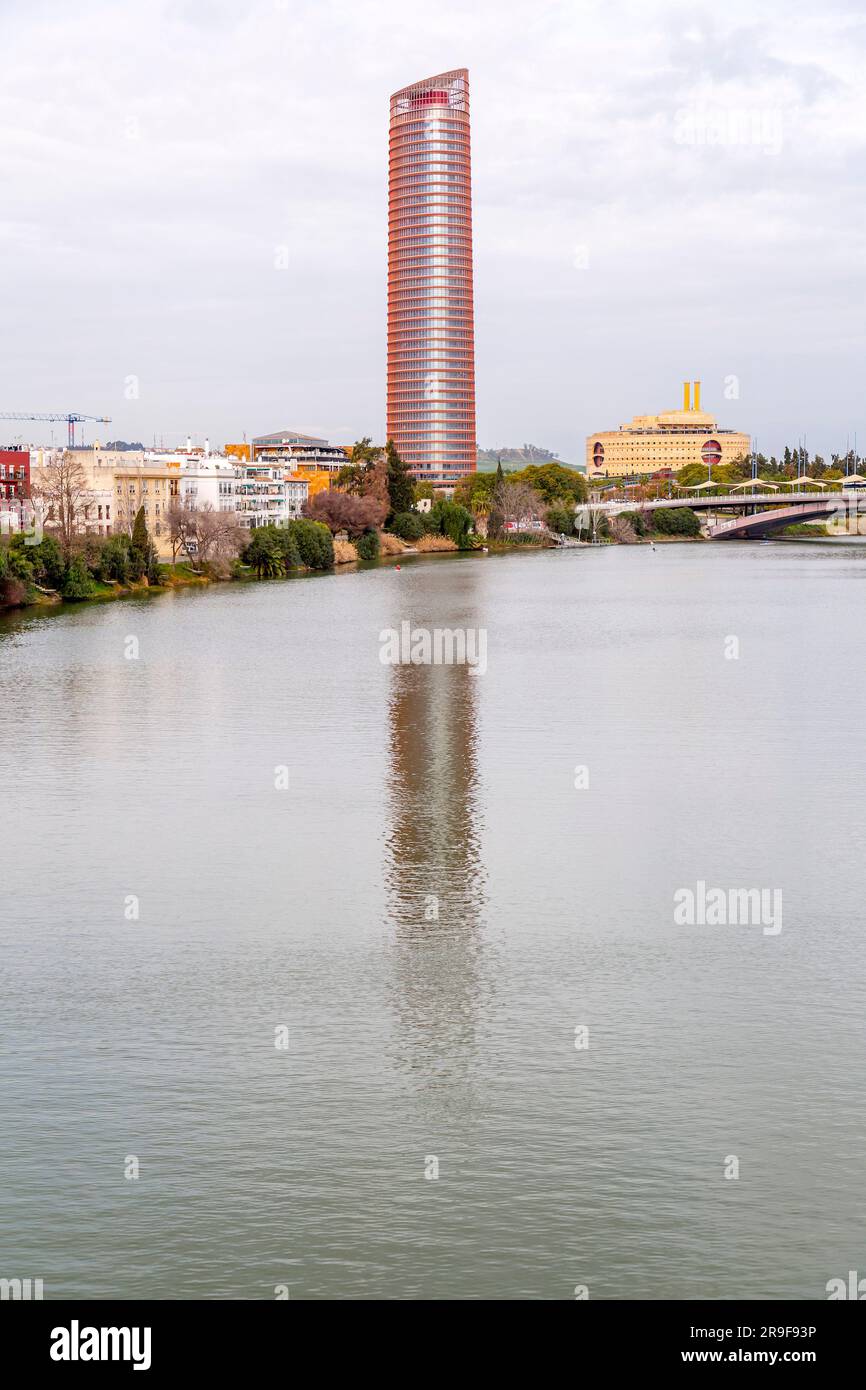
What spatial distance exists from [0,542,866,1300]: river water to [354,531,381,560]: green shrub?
61.5m

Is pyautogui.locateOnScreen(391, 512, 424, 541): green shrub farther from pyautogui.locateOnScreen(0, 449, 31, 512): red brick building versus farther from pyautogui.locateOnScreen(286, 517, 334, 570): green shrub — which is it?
pyautogui.locateOnScreen(0, 449, 31, 512): red brick building

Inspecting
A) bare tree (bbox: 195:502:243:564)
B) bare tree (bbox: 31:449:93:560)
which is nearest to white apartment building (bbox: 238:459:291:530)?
bare tree (bbox: 195:502:243:564)

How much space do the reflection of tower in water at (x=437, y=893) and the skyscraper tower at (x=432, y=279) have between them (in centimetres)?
14266

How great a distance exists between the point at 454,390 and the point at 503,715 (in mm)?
144983

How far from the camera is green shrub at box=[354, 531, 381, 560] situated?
93.0 m

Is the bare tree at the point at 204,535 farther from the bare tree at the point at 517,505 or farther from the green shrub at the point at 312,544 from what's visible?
the bare tree at the point at 517,505

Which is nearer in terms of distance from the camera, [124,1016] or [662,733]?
[124,1016]

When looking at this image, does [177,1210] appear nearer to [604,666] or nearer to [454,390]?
[604,666]

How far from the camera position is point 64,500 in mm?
64500

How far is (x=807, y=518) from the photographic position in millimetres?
126875

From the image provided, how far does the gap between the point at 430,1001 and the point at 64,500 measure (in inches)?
2087
